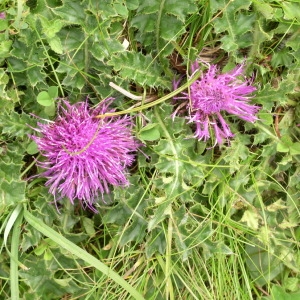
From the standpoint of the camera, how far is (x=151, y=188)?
7.10ft

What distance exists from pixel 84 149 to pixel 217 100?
58cm

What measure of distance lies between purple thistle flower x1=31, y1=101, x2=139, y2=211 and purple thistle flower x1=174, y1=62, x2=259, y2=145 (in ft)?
0.96

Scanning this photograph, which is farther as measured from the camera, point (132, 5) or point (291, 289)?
point (291, 289)

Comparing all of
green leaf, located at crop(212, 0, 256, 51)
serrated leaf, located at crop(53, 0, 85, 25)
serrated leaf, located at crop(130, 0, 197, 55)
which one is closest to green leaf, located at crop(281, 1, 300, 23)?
green leaf, located at crop(212, 0, 256, 51)

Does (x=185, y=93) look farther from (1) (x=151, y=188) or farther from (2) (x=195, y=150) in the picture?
(1) (x=151, y=188)

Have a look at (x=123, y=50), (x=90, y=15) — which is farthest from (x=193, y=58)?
(x=90, y=15)

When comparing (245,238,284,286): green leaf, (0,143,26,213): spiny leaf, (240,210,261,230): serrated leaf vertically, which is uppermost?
(0,143,26,213): spiny leaf

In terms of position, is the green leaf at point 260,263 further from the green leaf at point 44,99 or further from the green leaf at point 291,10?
the green leaf at point 44,99

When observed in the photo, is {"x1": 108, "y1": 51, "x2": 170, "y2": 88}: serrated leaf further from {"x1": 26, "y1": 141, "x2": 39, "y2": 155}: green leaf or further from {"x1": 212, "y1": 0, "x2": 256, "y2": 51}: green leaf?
{"x1": 26, "y1": 141, "x2": 39, "y2": 155}: green leaf

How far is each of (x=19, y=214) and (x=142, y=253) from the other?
569 millimetres

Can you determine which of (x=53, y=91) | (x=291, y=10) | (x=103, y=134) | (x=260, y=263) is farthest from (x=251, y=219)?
(x=53, y=91)

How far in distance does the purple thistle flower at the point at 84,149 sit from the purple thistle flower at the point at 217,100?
29 centimetres

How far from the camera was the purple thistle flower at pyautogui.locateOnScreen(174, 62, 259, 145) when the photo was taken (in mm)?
1991

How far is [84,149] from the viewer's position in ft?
6.06
